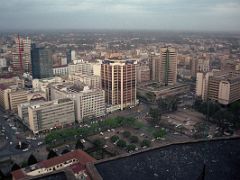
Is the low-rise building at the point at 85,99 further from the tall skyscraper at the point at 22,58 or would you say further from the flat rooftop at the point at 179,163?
the flat rooftop at the point at 179,163

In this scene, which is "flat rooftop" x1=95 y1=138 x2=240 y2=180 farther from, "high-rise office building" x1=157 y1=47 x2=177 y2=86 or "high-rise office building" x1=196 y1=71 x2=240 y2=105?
"high-rise office building" x1=157 y1=47 x2=177 y2=86

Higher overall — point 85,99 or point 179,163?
point 179,163

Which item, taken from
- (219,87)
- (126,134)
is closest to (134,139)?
(126,134)

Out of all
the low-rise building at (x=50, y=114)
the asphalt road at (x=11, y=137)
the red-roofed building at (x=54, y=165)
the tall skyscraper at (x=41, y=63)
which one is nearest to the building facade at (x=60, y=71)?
the tall skyscraper at (x=41, y=63)

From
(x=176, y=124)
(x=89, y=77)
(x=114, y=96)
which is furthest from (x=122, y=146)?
(x=89, y=77)

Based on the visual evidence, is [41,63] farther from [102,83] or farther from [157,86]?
[157,86]

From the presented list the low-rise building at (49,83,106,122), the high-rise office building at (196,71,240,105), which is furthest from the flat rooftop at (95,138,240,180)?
the high-rise office building at (196,71,240,105)
